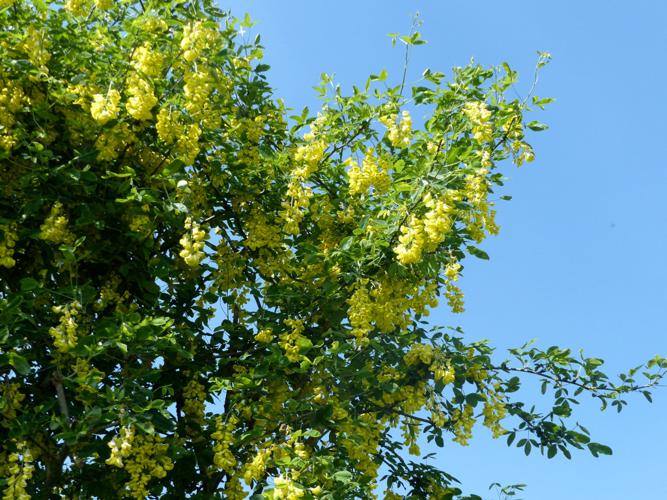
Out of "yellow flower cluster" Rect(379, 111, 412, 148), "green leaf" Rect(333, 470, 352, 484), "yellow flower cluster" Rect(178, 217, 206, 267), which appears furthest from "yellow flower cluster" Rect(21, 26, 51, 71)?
"green leaf" Rect(333, 470, 352, 484)

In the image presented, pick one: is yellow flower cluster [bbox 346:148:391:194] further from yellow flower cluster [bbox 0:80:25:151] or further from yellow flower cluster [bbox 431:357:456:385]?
yellow flower cluster [bbox 0:80:25:151]

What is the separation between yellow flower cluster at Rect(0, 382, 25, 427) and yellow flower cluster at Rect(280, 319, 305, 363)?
1347 mm

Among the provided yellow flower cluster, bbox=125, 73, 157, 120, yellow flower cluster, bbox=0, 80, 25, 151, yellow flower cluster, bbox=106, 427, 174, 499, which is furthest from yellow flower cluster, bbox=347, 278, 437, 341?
yellow flower cluster, bbox=0, 80, 25, 151

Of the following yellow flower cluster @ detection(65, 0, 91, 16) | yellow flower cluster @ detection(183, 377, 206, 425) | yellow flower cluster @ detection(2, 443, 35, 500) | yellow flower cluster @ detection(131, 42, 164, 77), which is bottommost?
yellow flower cluster @ detection(2, 443, 35, 500)

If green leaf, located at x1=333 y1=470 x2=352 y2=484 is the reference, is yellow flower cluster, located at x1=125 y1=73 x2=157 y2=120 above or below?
above

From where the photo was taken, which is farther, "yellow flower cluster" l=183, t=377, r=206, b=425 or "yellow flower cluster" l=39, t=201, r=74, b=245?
"yellow flower cluster" l=183, t=377, r=206, b=425

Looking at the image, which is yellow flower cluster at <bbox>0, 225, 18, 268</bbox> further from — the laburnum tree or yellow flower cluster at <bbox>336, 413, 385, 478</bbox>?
yellow flower cluster at <bbox>336, 413, 385, 478</bbox>

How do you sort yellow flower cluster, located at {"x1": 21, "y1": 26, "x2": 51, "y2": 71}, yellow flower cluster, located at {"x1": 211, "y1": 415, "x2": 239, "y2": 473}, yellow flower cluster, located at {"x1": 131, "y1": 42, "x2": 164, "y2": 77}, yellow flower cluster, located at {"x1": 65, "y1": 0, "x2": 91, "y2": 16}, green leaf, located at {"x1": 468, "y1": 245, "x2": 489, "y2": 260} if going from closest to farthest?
yellow flower cluster, located at {"x1": 211, "y1": 415, "x2": 239, "y2": 473}, yellow flower cluster, located at {"x1": 131, "y1": 42, "x2": 164, "y2": 77}, yellow flower cluster, located at {"x1": 21, "y1": 26, "x2": 51, "y2": 71}, green leaf, located at {"x1": 468, "y1": 245, "x2": 489, "y2": 260}, yellow flower cluster, located at {"x1": 65, "y1": 0, "x2": 91, "y2": 16}

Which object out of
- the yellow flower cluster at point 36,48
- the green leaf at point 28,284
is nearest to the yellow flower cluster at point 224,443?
the green leaf at point 28,284

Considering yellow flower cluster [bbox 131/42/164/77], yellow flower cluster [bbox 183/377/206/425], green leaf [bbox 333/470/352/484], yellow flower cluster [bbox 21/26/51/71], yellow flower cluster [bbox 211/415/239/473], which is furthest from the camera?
yellow flower cluster [bbox 183/377/206/425]

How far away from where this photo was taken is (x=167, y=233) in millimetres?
5012

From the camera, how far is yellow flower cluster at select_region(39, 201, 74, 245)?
13.9ft

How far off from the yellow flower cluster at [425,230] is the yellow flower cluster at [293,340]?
27.9 inches

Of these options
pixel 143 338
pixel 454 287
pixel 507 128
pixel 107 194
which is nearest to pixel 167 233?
pixel 107 194
